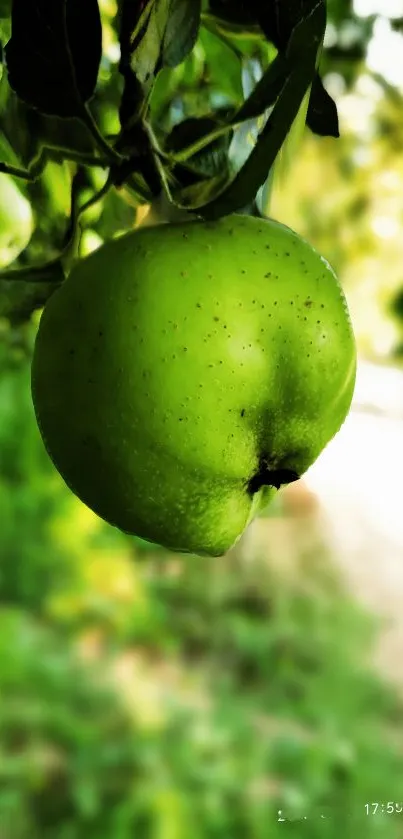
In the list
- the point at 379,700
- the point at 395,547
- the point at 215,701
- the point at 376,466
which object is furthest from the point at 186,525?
the point at 376,466

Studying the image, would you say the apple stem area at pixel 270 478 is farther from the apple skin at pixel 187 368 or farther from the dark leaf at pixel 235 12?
the dark leaf at pixel 235 12

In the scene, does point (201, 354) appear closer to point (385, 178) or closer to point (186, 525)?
point (186, 525)

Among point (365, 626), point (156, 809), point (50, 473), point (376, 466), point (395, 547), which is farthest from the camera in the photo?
point (376, 466)

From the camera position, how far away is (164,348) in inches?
14.4

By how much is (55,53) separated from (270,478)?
0.68 feet

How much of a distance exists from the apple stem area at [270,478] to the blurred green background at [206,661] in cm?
69

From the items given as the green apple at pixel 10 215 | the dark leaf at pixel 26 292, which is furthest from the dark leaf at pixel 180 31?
the green apple at pixel 10 215

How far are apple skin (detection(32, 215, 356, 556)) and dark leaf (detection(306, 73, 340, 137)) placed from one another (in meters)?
0.07

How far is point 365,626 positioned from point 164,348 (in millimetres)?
2537

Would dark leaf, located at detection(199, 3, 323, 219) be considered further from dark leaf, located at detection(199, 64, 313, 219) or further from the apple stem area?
the apple stem area

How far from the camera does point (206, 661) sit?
8.20ft

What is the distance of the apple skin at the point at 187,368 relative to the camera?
0.37 m

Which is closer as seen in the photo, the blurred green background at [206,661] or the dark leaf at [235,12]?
the dark leaf at [235,12]

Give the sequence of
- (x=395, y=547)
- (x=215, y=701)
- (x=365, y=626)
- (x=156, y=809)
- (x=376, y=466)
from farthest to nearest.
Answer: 1. (x=376, y=466)
2. (x=395, y=547)
3. (x=365, y=626)
4. (x=215, y=701)
5. (x=156, y=809)
